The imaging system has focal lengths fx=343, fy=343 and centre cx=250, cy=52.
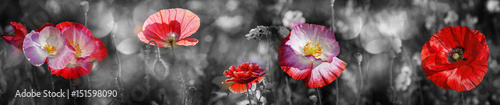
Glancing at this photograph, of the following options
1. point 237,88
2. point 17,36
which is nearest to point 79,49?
point 17,36

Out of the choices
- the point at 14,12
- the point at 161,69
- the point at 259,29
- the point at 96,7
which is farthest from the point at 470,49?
the point at 14,12

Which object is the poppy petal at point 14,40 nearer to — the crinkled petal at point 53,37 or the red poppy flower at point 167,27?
the crinkled petal at point 53,37

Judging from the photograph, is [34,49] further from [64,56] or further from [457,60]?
[457,60]

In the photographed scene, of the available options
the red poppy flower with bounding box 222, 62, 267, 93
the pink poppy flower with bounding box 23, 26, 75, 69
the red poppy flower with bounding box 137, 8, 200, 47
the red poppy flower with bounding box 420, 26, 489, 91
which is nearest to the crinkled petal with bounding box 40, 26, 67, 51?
the pink poppy flower with bounding box 23, 26, 75, 69

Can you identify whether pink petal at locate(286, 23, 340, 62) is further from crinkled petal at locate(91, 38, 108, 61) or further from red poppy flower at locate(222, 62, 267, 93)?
crinkled petal at locate(91, 38, 108, 61)

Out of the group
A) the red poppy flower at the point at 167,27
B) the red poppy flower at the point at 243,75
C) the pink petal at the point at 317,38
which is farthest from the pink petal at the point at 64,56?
the pink petal at the point at 317,38

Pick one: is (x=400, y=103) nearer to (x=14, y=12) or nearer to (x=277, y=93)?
(x=277, y=93)
